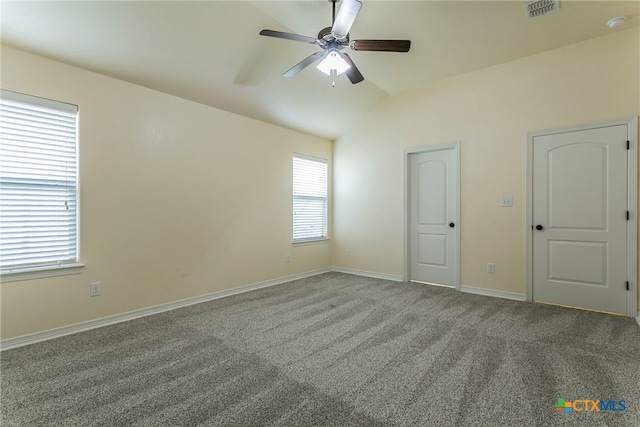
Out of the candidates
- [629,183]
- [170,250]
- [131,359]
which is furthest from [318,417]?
[629,183]

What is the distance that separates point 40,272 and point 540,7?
16.5 ft

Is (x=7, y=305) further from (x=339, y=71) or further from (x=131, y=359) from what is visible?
(x=339, y=71)

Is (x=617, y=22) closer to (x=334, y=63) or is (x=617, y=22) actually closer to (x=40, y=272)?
(x=334, y=63)

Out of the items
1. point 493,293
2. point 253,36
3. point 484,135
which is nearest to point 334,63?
point 253,36

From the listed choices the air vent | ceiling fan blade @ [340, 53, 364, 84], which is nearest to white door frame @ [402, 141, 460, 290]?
the air vent

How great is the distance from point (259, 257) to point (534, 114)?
400cm

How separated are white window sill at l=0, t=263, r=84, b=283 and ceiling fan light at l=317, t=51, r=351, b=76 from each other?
9.60 feet

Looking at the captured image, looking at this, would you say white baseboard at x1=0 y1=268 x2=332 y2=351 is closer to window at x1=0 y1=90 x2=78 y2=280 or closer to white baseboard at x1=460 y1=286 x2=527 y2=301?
window at x1=0 y1=90 x2=78 y2=280

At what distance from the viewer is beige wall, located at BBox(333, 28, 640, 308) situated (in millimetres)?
3137

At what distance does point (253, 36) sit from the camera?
9.81 feet

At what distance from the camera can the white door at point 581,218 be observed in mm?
3072

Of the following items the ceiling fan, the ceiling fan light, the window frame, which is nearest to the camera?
the ceiling fan

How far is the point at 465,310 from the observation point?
129 inches

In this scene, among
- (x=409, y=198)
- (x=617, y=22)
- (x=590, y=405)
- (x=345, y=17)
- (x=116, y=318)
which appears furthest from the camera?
(x=409, y=198)
